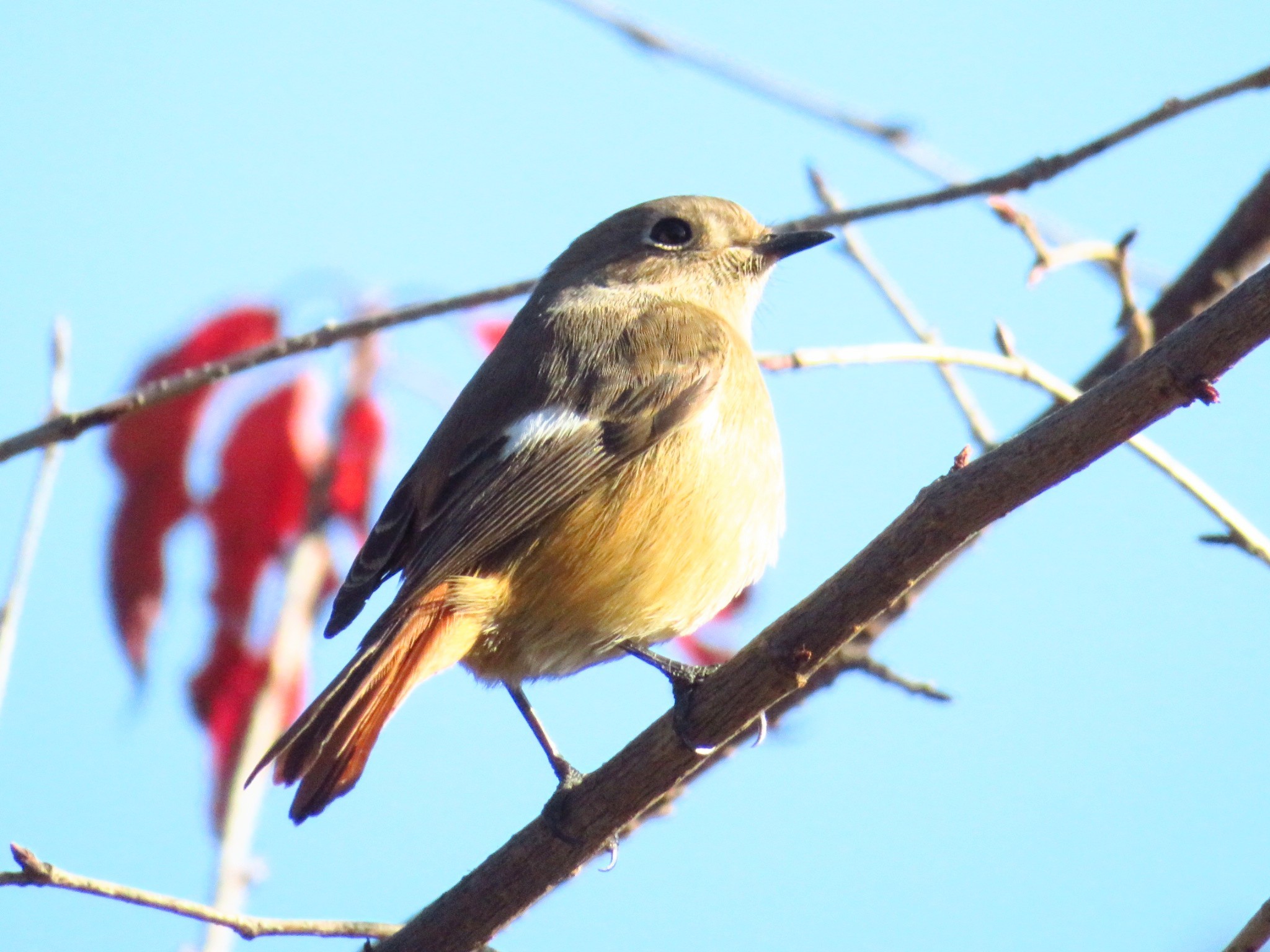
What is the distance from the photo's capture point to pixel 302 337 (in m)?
3.26

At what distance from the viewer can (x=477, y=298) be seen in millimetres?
3283

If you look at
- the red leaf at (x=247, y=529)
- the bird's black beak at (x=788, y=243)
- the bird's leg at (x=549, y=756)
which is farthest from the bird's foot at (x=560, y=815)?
the bird's black beak at (x=788, y=243)

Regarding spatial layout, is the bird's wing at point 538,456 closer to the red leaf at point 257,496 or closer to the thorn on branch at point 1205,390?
the red leaf at point 257,496

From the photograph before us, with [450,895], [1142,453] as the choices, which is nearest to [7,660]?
[450,895]

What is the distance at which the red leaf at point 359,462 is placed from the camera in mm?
5070

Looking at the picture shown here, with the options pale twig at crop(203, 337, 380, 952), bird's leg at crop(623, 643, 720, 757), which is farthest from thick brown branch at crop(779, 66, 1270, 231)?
pale twig at crop(203, 337, 380, 952)

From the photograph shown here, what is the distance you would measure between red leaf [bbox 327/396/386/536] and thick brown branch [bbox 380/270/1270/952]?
2032 mm

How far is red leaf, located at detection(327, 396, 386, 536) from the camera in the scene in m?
5.07

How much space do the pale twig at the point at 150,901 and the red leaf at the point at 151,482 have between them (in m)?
1.63

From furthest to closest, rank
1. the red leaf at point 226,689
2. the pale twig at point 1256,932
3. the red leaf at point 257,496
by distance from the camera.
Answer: the red leaf at point 257,496 < the red leaf at point 226,689 < the pale twig at point 1256,932

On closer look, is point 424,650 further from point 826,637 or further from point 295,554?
point 826,637

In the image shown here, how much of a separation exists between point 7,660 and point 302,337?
90 cm

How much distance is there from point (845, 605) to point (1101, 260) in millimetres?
1594

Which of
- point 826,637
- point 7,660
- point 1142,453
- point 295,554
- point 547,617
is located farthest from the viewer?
point 295,554
